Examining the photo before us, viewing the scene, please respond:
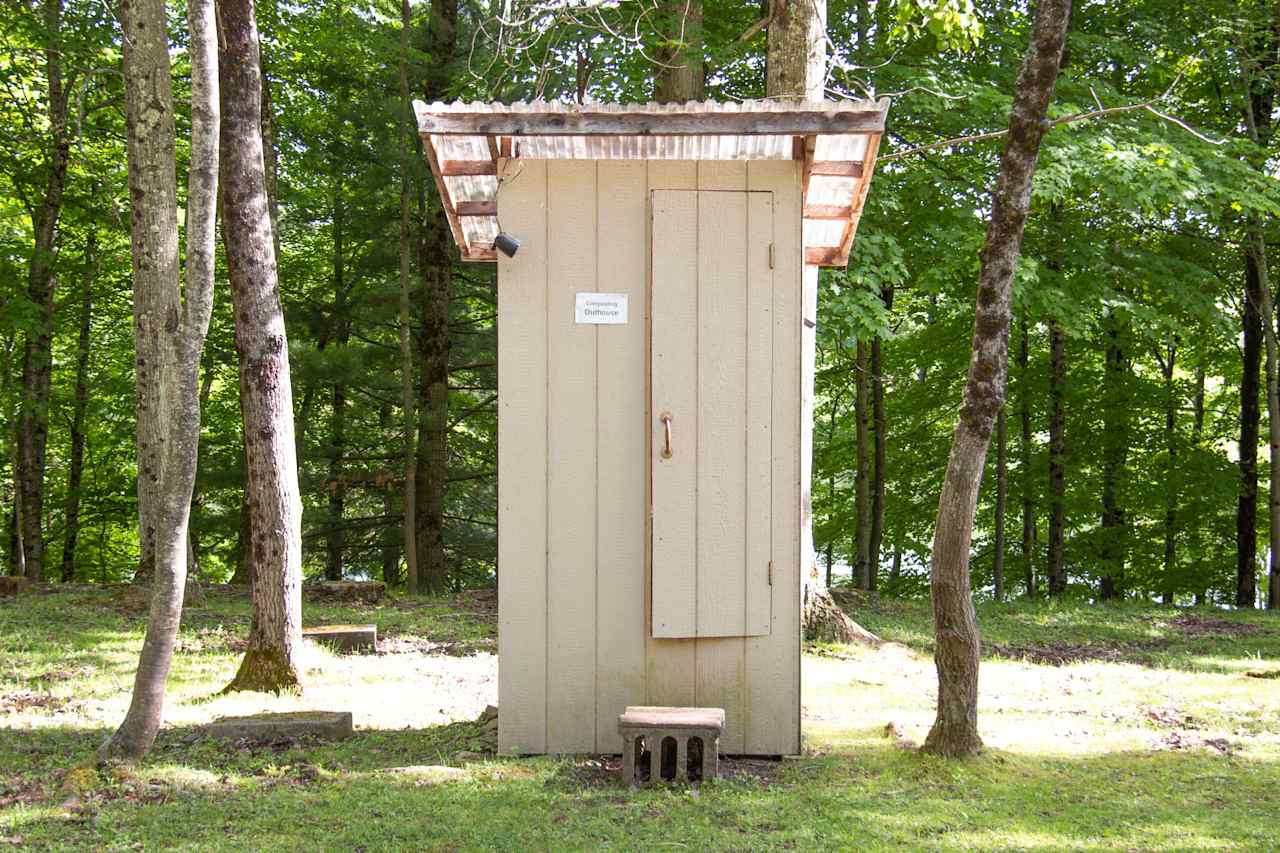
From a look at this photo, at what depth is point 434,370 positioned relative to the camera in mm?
13906

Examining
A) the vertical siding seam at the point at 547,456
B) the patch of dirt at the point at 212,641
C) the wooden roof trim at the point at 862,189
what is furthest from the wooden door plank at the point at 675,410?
the patch of dirt at the point at 212,641

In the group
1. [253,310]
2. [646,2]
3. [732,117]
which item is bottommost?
[253,310]

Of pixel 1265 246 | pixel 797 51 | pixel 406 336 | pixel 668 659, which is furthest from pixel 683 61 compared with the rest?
pixel 1265 246

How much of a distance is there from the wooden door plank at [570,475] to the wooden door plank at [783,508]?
2.59ft

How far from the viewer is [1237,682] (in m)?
7.20

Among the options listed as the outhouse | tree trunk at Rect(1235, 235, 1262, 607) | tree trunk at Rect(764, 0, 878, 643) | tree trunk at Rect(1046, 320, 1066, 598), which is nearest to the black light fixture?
the outhouse

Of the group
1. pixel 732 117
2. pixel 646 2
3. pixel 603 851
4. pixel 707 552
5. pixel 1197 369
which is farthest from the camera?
pixel 1197 369

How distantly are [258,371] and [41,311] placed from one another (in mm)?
9571

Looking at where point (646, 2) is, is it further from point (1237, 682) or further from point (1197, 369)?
point (1197, 369)

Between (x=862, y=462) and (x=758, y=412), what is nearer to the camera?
(x=758, y=412)

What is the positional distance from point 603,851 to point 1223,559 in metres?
16.0

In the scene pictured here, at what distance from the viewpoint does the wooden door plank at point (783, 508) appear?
5008 mm

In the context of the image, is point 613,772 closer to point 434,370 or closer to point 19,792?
point 19,792

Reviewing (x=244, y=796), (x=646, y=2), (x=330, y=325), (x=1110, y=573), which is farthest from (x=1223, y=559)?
(x=244, y=796)
